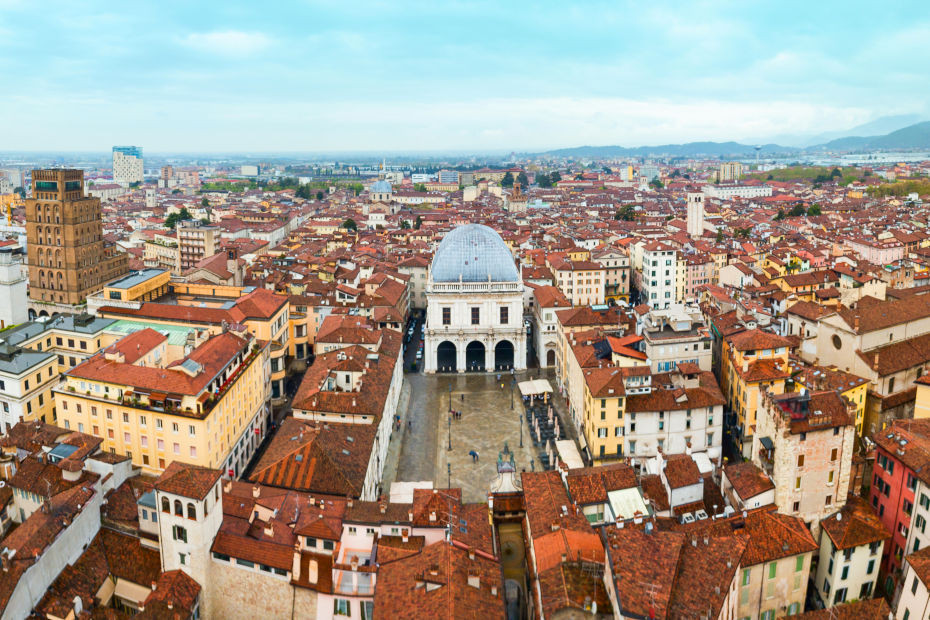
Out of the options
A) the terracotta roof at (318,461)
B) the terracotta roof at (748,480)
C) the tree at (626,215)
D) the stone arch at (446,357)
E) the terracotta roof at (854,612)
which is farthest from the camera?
the tree at (626,215)

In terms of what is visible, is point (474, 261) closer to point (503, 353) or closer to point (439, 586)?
point (503, 353)

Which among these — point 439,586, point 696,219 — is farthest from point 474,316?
point 696,219

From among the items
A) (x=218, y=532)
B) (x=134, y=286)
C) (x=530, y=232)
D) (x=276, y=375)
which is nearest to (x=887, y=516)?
(x=218, y=532)

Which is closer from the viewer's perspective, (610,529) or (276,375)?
(610,529)

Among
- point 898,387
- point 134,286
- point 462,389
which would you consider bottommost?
point 462,389

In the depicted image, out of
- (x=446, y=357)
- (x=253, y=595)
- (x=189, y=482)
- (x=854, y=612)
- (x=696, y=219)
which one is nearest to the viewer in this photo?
(x=854, y=612)

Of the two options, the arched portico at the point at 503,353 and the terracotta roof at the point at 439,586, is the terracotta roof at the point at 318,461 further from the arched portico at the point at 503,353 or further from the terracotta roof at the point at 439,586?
the arched portico at the point at 503,353

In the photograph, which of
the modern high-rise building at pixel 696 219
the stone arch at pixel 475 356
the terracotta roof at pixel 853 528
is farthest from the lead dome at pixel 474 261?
the modern high-rise building at pixel 696 219

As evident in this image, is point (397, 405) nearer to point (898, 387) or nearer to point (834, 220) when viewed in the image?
point (898, 387)
